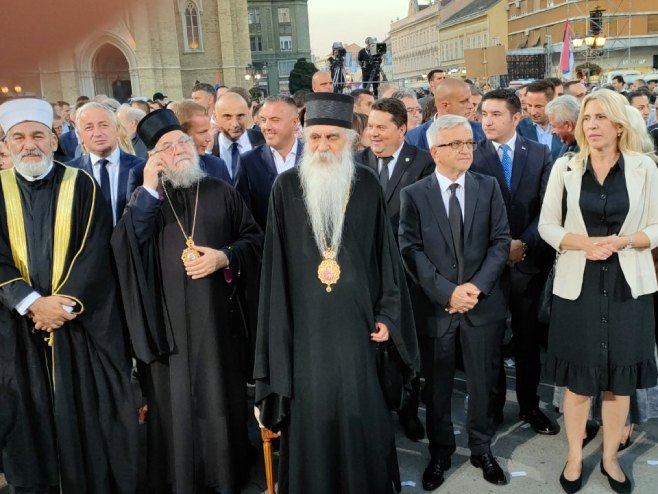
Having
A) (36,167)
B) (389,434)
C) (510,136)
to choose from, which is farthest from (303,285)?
(510,136)

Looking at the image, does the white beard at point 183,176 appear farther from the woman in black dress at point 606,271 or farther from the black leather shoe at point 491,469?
the black leather shoe at point 491,469

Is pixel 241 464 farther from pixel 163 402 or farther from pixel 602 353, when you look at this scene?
pixel 602 353

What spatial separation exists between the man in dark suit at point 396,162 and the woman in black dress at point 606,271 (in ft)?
3.31

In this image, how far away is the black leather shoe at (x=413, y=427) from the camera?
4156mm

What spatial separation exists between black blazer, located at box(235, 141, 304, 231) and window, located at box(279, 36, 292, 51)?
6350 cm

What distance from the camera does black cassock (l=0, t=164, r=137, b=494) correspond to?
3.23 m

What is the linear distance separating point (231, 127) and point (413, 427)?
3.09 metres

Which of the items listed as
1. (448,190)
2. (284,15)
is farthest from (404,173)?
(284,15)

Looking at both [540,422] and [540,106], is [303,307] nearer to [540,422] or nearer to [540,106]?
[540,422]

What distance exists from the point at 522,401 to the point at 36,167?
3.40 m

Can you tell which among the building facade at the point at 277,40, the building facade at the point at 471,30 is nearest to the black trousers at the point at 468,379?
the building facade at the point at 471,30

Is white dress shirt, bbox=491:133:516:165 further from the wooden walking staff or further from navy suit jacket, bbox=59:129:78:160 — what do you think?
navy suit jacket, bbox=59:129:78:160

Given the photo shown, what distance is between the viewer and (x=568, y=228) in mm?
3490

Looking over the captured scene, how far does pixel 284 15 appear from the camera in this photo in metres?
61.1
